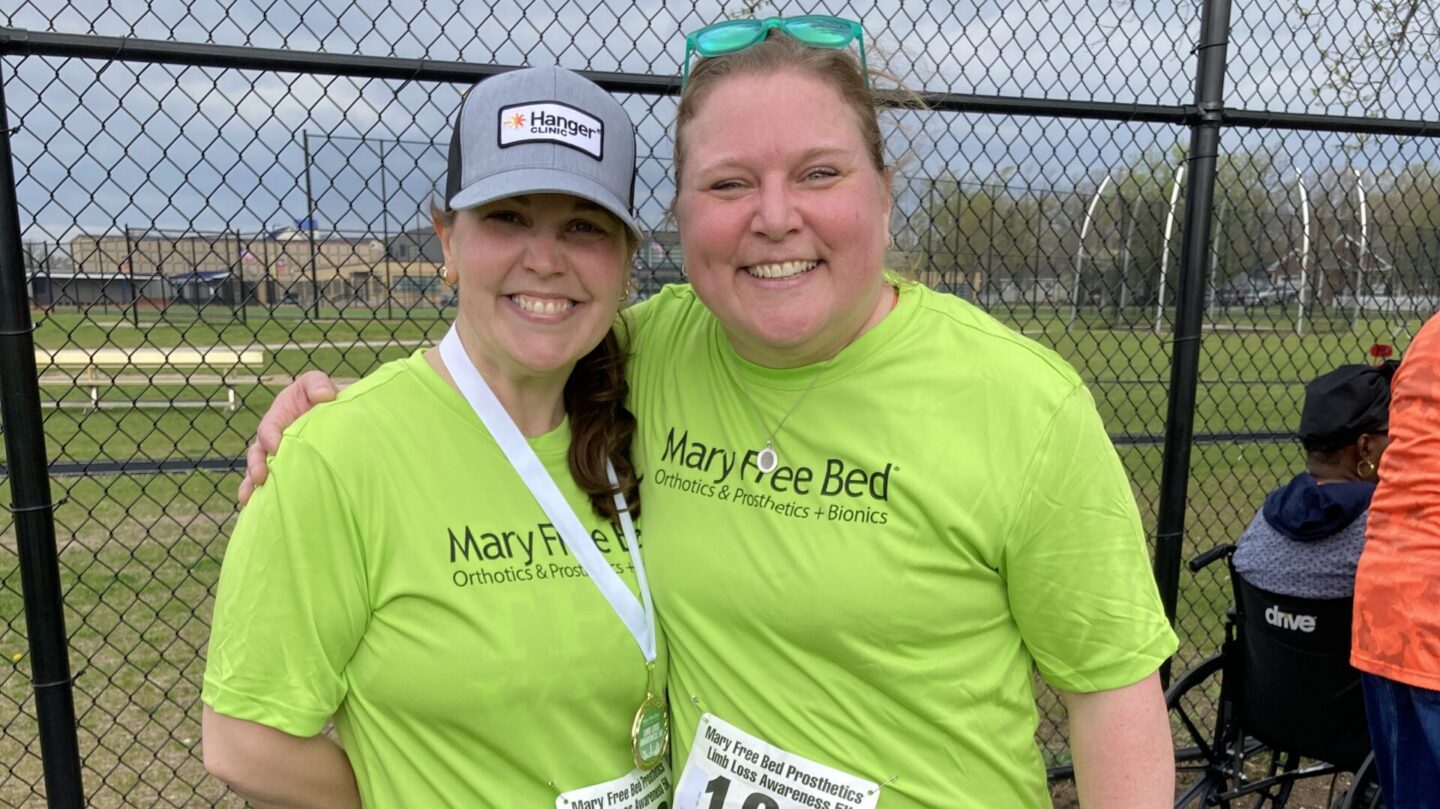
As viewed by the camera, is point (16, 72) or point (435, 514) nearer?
point (435, 514)

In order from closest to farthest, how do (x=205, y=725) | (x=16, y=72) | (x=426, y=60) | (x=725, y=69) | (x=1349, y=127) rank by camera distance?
(x=205, y=725) → (x=725, y=69) → (x=16, y=72) → (x=426, y=60) → (x=1349, y=127)

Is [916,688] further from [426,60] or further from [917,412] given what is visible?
[426,60]

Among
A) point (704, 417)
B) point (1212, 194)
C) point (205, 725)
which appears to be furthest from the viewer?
point (1212, 194)

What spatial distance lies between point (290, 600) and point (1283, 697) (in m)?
3.11

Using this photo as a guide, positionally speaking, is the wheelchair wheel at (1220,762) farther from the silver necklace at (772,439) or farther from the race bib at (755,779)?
the silver necklace at (772,439)

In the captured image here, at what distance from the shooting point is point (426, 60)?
2.54 metres

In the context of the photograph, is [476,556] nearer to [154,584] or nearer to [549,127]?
[549,127]

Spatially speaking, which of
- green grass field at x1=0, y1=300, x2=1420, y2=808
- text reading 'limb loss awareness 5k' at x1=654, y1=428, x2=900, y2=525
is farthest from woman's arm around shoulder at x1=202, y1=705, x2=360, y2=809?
green grass field at x1=0, y1=300, x2=1420, y2=808

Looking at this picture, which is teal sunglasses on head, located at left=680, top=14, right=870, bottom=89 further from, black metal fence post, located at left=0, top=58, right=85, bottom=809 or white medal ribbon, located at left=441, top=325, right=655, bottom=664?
black metal fence post, located at left=0, top=58, right=85, bottom=809

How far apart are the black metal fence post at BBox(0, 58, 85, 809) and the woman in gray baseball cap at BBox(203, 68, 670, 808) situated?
1.25 meters

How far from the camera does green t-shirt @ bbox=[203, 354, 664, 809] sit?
55.6 inches

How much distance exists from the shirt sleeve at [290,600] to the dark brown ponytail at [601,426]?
388mm

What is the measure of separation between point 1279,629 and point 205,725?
308 centimetres

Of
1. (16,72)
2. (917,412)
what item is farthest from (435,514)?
(16,72)
